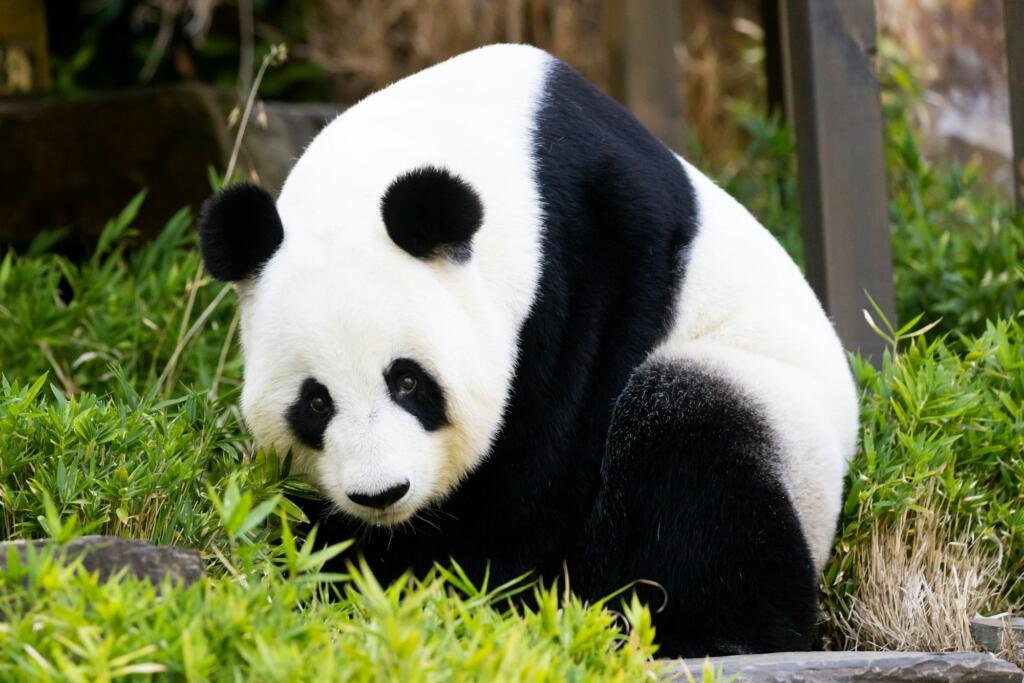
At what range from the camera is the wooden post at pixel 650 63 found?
6.45m

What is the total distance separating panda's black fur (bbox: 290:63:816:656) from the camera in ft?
10.2

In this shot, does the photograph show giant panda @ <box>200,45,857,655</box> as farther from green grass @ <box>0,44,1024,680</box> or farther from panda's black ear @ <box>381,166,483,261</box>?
green grass @ <box>0,44,1024,680</box>

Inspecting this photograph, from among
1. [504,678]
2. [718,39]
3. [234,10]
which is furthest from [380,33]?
[504,678]

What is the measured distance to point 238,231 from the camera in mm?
2973

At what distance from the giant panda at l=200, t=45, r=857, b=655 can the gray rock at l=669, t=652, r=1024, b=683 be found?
1.27ft

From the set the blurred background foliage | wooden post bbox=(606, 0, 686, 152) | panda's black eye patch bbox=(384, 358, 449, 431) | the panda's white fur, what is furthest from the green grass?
the blurred background foliage

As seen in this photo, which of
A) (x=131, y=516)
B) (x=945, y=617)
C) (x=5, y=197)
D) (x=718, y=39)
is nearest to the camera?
(x=131, y=516)

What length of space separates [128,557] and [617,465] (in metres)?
1.33

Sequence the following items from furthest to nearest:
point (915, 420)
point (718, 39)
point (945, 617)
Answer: point (718, 39) < point (915, 420) < point (945, 617)

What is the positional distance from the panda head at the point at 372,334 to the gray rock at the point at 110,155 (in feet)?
10.3

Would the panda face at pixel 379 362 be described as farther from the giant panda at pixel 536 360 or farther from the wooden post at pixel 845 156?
the wooden post at pixel 845 156

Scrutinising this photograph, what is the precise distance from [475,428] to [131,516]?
797mm

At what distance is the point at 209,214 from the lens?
2990 millimetres

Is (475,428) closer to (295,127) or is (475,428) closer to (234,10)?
(295,127)
